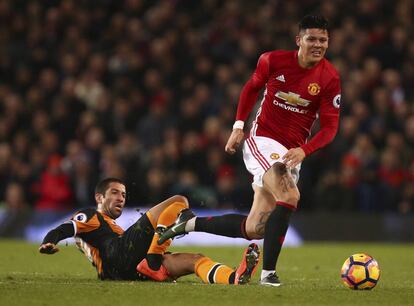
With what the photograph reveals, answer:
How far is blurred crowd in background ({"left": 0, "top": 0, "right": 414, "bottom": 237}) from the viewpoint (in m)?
15.1

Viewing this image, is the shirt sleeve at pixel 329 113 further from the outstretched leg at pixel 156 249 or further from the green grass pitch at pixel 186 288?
the outstretched leg at pixel 156 249

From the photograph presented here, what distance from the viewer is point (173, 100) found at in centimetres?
1673

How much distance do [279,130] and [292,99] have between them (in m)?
0.28

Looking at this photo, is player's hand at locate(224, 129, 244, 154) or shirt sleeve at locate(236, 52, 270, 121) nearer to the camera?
player's hand at locate(224, 129, 244, 154)

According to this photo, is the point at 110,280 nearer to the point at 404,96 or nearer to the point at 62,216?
the point at 62,216

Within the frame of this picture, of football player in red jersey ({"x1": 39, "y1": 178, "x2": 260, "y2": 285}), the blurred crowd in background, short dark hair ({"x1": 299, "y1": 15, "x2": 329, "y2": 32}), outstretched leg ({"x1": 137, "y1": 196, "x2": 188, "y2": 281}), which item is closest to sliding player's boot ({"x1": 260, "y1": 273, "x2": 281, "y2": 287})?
football player in red jersey ({"x1": 39, "y1": 178, "x2": 260, "y2": 285})

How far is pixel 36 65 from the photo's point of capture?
693 inches

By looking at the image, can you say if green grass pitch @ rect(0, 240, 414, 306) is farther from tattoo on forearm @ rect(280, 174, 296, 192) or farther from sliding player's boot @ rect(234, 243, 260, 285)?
tattoo on forearm @ rect(280, 174, 296, 192)

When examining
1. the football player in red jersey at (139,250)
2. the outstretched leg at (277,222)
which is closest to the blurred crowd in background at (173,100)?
Result: the football player in red jersey at (139,250)

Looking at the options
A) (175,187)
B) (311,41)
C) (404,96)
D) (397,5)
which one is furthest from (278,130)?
(397,5)

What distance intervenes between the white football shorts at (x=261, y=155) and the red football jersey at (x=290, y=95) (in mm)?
71

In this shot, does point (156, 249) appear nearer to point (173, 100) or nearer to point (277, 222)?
point (277, 222)

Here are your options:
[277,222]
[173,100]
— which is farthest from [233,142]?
[173,100]

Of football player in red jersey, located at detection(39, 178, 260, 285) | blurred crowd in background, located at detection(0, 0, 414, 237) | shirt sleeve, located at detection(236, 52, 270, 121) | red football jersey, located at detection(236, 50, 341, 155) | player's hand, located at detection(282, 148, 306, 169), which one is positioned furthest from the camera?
blurred crowd in background, located at detection(0, 0, 414, 237)
